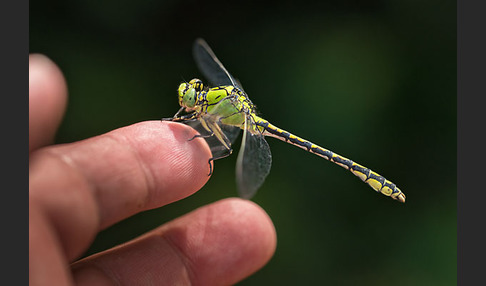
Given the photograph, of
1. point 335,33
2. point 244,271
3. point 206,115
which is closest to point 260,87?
point 335,33

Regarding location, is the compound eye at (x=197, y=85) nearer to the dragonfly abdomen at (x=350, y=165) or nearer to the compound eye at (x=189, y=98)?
the compound eye at (x=189, y=98)

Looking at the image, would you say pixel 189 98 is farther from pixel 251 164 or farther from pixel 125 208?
pixel 125 208

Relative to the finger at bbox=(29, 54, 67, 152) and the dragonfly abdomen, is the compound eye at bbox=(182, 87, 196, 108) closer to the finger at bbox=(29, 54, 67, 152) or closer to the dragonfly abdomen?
the dragonfly abdomen

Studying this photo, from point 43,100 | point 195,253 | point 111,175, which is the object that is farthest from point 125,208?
point 43,100

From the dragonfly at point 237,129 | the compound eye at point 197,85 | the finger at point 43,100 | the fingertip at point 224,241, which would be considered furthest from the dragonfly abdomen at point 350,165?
the finger at point 43,100

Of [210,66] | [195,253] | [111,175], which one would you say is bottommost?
[195,253]

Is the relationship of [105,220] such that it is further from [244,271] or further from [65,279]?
[244,271]
